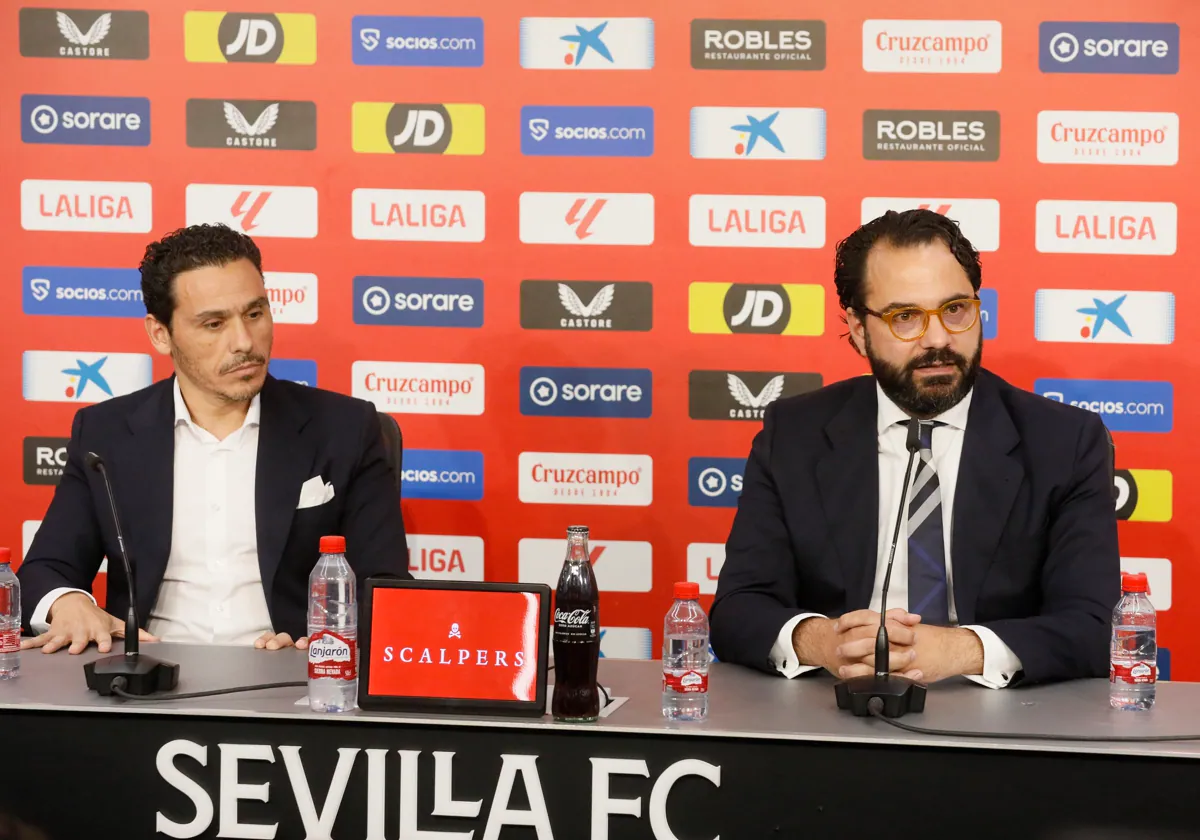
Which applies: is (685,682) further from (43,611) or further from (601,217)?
(601,217)

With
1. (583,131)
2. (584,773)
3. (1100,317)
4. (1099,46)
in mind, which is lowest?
(584,773)

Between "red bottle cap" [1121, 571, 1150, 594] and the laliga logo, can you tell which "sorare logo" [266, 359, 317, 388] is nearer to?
the laliga logo

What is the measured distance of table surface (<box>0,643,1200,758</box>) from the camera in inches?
64.1

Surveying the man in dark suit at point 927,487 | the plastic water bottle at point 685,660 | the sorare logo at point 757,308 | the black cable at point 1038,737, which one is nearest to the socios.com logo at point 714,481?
the sorare logo at point 757,308

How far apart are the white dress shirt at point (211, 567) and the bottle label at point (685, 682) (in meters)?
1.27

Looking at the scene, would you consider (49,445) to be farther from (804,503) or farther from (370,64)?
(804,503)

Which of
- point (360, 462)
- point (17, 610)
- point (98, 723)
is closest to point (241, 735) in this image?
point (98, 723)

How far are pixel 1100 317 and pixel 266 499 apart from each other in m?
2.28

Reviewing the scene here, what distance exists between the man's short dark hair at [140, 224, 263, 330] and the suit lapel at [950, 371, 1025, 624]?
165 cm

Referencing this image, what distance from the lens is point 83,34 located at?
3.57m

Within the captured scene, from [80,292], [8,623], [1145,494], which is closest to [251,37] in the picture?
[80,292]

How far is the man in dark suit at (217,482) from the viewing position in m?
2.68

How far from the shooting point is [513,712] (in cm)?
Result: 170

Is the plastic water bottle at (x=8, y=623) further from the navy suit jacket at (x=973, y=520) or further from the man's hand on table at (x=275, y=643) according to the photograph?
the navy suit jacket at (x=973, y=520)
